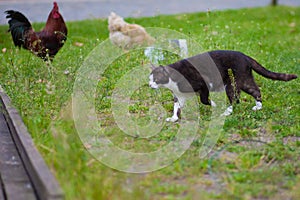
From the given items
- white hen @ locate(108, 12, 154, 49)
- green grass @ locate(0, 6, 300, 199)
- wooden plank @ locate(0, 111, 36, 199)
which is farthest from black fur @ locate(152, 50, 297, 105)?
white hen @ locate(108, 12, 154, 49)

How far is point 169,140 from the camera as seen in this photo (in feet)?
15.6

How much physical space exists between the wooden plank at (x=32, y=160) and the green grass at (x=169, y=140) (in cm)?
8

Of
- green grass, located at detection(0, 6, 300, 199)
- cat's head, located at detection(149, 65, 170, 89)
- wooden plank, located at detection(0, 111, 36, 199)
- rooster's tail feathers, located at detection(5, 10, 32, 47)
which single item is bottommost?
wooden plank, located at detection(0, 111, 36, 199)

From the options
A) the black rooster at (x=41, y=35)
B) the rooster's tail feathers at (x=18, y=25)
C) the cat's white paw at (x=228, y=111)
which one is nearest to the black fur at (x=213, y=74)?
the cat's white paw at (x=228, y=111)

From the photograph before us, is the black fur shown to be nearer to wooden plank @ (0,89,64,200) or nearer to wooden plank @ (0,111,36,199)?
wooden plank @ (0,89,64,200)

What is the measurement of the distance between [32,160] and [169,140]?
1358 mm

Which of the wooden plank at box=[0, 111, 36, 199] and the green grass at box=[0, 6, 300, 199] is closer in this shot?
the green grass at box=[0, 6, 300, 199]

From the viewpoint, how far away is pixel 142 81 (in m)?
6.51

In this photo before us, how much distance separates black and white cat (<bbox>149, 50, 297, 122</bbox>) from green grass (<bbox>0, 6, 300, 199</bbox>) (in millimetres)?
237

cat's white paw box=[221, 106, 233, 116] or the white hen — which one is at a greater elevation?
the white hen

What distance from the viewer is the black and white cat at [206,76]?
5.33 meters

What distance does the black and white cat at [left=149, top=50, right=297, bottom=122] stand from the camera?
17.5ft

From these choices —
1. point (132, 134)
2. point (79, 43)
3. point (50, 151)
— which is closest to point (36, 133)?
point (50, 151)

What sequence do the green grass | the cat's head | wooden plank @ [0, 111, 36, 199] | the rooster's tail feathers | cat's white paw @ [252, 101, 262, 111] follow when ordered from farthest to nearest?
the rooster's tail feathers < cat's white paw @ [252, 101, 262, 111] < the cat's head < wooden plank @ [0, 111, 36, 199] < the green grass
